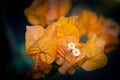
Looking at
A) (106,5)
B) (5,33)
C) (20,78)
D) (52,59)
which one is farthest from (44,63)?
(106,5)

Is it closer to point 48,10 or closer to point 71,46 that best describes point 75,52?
point 71,46

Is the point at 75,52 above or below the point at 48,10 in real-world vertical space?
below

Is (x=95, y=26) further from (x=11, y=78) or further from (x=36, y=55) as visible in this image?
(x=11, y=78)

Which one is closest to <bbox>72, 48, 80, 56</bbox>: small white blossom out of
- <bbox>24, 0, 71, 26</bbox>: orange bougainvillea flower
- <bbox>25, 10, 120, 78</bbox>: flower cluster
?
<bbox>25, 10, 120, 78</bbox>: flower cluster

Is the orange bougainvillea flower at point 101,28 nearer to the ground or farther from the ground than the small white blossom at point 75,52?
farther from the ground

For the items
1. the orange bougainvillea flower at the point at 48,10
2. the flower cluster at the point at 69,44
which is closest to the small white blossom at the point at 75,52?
the flower cluster at the point at 69,44

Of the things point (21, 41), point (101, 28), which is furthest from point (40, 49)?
point (101, 28)

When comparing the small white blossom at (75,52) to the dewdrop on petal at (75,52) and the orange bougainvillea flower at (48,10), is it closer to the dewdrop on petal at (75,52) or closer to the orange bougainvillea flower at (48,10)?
the dewdrop on petal at (75,52)
